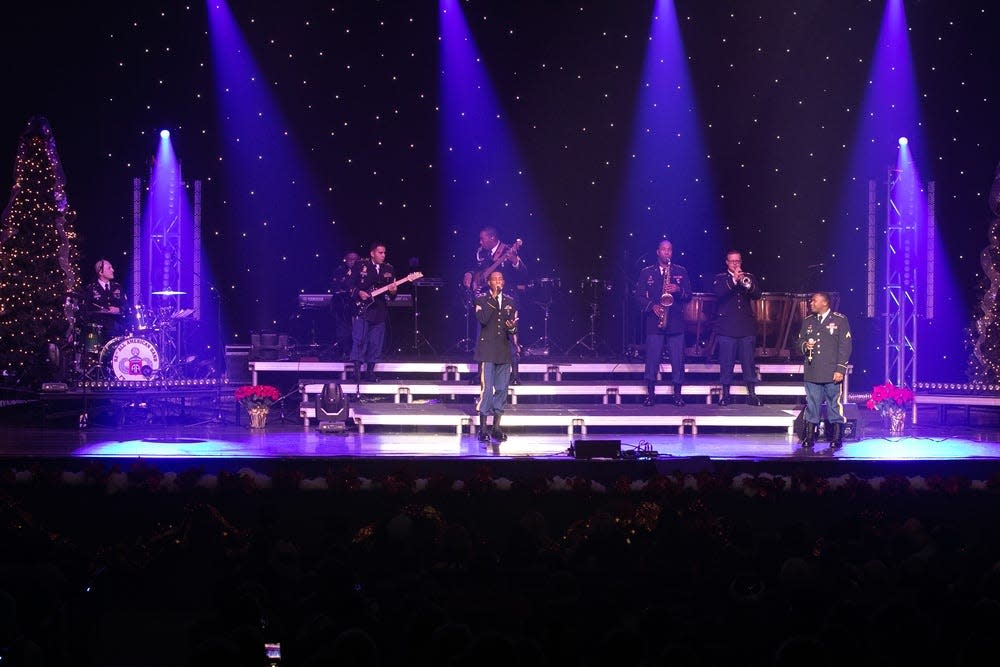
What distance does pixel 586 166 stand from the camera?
18859 millimetres

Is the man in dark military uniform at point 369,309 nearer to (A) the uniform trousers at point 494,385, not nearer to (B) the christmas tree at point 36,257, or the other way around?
(A) the uniform trousers at point 494,385

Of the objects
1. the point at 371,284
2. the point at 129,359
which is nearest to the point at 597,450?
the point at 371,284

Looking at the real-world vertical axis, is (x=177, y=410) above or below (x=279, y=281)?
below

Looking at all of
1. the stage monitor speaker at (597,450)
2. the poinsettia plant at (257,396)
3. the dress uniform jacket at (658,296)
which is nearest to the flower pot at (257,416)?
the poinsettia plant at (257,396)

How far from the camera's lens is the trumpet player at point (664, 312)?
13805mm

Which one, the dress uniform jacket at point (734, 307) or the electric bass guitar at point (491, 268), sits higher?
the electric bass guitar at point (491, 268)

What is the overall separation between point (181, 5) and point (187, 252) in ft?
13.6

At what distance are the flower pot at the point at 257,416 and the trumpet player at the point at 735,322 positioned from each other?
19.4 ft

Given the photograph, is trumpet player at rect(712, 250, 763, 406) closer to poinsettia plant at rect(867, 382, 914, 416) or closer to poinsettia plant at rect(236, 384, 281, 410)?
poinsettia plant at rect(867, 382, 914, 416)

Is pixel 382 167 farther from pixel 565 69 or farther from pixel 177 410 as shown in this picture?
pixel 177 410

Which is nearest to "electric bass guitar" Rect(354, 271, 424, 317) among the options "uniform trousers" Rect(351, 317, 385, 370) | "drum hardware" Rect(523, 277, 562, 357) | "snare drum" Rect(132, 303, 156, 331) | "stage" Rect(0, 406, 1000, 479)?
"uniform trousers" Rect(351, 317, 385, 370)

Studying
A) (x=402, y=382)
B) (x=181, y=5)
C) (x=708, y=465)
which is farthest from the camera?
(x=181, y=5)

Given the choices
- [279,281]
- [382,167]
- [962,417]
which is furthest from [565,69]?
[962,417]

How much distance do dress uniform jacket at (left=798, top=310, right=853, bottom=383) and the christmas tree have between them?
11341 millimetres
